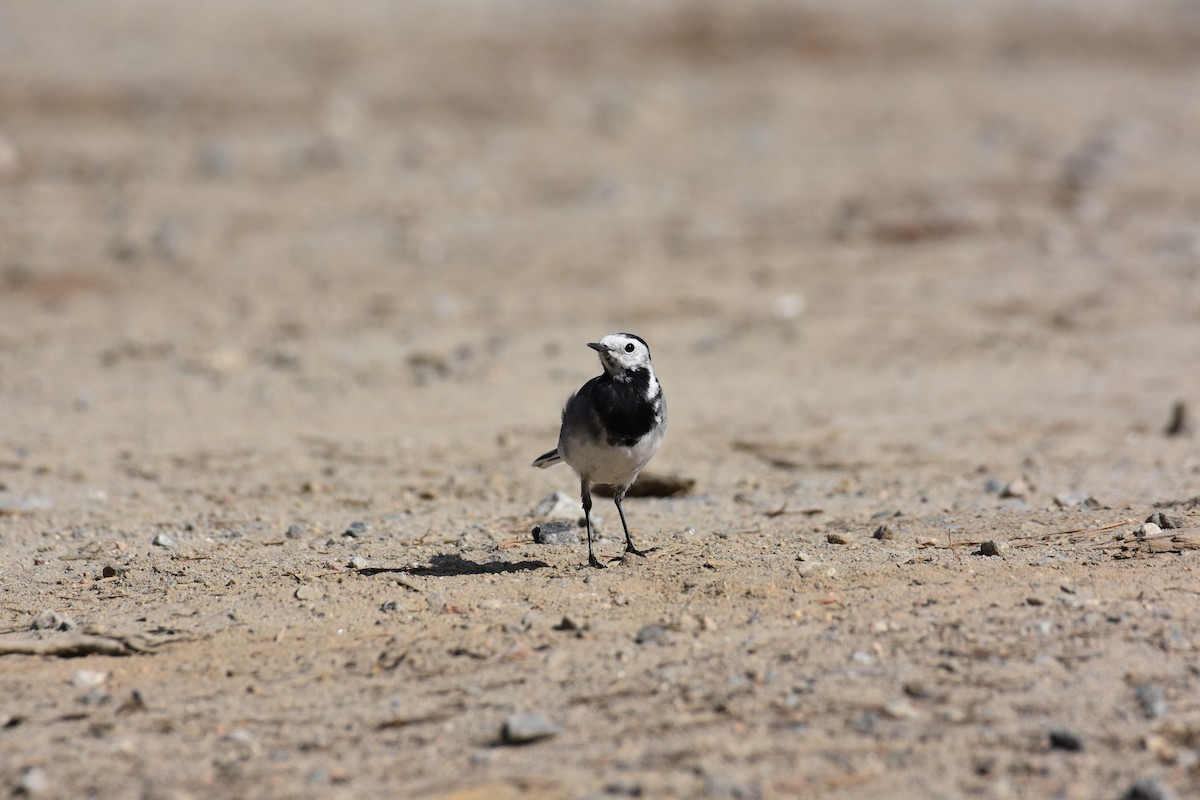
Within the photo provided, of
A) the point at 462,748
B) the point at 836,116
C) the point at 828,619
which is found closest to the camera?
the point at 462,748

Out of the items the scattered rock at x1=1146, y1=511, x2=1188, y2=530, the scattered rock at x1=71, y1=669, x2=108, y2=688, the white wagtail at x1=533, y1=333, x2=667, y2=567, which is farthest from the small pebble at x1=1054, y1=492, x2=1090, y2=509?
the scattered rock at x1=71, y1=669, x2=108, y2=688

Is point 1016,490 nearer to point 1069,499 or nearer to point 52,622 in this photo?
point 1069,499

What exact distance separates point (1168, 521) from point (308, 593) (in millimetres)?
3923

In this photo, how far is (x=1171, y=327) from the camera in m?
10.6

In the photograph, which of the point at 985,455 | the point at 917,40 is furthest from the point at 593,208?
the point at 917,40

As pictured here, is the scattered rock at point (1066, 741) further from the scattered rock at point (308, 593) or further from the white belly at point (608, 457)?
the scattered rock at point (308, 593)

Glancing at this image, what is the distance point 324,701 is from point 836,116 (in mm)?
14067

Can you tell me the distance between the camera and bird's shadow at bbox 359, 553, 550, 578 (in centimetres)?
604

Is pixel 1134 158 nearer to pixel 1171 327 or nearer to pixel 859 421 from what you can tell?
pixel 1171 327

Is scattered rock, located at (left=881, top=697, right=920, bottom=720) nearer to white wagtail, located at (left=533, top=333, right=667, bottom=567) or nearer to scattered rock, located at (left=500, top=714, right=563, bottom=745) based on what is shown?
scattered rock, located at (left=500, top=714, right=563, bottom=745)

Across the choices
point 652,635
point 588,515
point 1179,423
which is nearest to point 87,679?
point 652,635

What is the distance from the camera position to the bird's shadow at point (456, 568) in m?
6.04

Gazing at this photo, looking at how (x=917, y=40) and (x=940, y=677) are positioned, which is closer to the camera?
(x=940, y=677)

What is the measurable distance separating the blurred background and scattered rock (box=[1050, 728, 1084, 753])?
328cm
